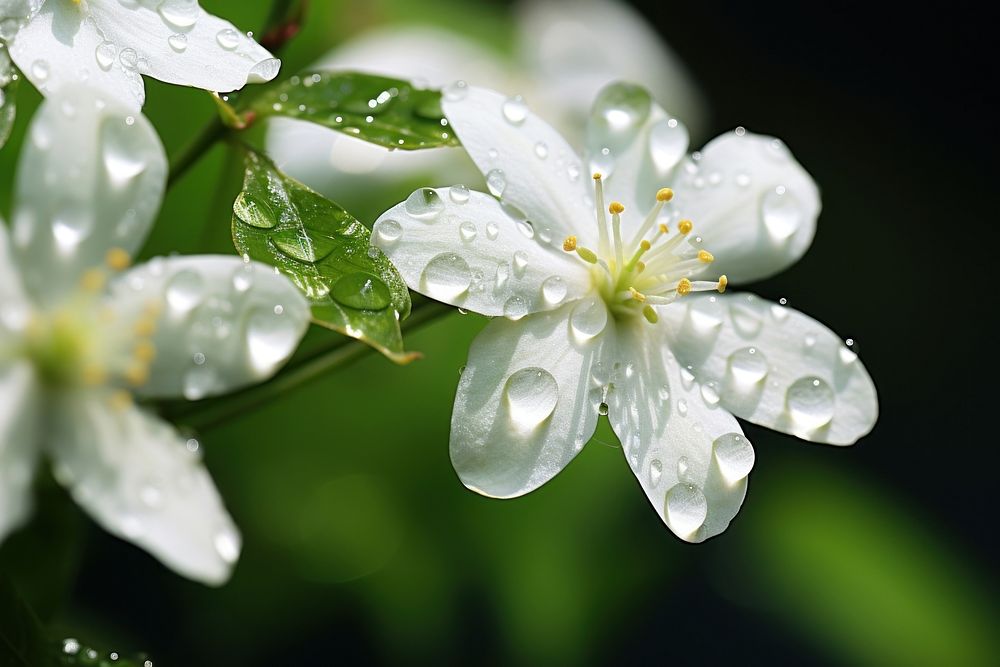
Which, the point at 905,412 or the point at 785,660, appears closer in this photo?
the point at 785,660

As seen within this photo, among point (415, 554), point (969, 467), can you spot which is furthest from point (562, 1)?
point (969, 467)

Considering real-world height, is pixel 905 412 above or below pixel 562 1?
below

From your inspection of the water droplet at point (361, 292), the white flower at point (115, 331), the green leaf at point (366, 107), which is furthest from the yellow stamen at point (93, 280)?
the green leaf at point (366, 107)

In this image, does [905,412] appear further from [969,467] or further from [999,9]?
[999,9]

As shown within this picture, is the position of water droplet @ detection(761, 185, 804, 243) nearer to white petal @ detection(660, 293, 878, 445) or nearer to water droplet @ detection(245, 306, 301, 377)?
white petal @ detection(660, 293, 878, 445)

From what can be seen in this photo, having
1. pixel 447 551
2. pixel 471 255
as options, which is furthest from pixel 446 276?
pixel 447 551

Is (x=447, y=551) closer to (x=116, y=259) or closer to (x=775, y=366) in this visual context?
(x=775, y=366)

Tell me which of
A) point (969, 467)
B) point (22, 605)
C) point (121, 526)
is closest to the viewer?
point (121, 526)

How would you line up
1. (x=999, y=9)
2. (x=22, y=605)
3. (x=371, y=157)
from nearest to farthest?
(x=22, y=605), (x=371, y=157), (x=999, y=9)
